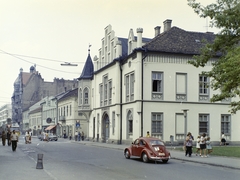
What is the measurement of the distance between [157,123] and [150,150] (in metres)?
17.4

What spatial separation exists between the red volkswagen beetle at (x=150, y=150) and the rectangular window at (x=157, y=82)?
54.2 ft

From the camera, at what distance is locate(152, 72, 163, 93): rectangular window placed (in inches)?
1510

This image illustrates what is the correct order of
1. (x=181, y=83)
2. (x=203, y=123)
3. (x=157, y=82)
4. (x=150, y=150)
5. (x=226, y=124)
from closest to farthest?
(x=150, y=150), (x=157, y=82), (x=181, y=83), (x=203, y=123), (x=226, y=124)


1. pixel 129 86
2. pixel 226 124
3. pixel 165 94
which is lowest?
pixel 226 124

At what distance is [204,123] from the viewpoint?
39.8 meters

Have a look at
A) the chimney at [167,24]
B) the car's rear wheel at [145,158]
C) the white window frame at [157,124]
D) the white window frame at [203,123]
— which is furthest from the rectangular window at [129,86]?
the car's rear wheel at [145,158]

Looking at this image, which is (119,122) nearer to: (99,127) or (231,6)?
(99,127)

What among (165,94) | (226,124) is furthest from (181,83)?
(226,124)

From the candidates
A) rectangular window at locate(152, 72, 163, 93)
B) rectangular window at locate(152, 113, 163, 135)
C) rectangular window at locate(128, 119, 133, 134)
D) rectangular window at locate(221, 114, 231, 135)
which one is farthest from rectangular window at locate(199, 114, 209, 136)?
rectangular window at locate(128, 119, 133, 134)

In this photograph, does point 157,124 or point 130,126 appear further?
point 130,126

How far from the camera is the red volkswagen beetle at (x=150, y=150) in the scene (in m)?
20.5

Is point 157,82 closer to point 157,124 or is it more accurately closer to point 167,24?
point 157,124

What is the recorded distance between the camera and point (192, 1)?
21953 millimetres

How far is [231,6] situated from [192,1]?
7.45 feet
